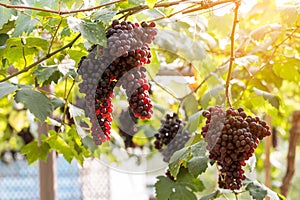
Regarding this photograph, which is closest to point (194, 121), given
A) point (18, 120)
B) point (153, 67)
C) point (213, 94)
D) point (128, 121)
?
point (213, 94)

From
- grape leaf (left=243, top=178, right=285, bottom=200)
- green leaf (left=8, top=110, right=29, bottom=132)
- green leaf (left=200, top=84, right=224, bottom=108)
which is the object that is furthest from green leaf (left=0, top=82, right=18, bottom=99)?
green leaf (left=8, top=110, right=29, bottom=132)

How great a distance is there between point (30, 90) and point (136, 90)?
1.11 ft

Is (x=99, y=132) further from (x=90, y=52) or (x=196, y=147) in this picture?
(x=196, y=147)

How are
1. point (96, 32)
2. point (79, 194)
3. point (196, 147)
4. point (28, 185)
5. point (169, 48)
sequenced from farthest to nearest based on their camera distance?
point (28, 185)
point (79, 194)
point (169, 48)
point (196, 147)
point (96, 32)

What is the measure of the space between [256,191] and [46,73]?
593 mm

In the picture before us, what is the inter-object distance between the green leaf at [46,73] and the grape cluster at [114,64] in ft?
0.66

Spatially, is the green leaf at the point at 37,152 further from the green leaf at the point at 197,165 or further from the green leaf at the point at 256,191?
the green leaf at the point at 256,191

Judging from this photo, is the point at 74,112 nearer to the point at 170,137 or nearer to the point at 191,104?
the point at 170,137

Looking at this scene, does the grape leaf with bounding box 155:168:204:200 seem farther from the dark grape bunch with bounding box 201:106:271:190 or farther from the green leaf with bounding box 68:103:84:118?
the dark grape bunch with bounding box 201:106:271:190

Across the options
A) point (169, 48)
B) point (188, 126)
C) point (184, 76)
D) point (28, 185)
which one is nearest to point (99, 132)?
point (188, 126)

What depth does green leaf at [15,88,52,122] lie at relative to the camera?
4.39 ft

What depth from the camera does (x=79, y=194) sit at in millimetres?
4832

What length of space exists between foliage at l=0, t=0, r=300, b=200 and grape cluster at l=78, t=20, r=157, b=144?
0.04 meters

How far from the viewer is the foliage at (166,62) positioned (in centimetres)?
134
